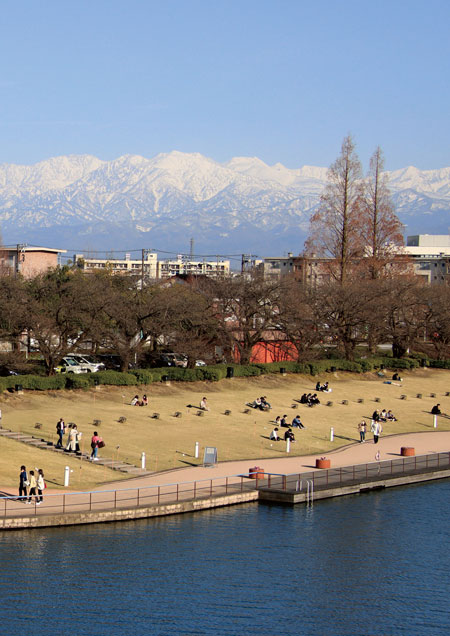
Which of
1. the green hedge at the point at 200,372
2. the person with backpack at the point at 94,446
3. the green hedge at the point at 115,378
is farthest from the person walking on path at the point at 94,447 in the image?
the green hedge at the point at 115,378

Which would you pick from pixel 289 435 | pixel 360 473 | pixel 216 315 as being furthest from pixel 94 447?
pixel 216 315

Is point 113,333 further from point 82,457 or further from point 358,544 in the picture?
point 358,544

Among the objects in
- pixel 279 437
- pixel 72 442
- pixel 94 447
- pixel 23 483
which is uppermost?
pixel 72 442

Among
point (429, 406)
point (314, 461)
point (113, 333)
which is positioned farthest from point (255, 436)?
point (429, 406)

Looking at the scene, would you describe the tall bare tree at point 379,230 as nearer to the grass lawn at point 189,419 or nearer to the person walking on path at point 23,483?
the grass lawn at point 189,419

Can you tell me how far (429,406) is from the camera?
70875 mm

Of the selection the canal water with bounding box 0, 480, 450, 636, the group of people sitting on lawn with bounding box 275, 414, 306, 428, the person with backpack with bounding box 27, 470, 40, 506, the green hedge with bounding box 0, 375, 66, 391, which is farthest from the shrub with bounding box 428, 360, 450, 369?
the person with backpack with bounding box 27, 470, 40, 506

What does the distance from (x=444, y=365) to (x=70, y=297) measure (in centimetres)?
4264

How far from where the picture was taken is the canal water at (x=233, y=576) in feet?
87.4

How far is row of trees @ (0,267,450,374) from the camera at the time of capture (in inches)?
2485

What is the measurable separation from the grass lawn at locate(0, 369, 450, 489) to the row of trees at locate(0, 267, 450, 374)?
5.07 m

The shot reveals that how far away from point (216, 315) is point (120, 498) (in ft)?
131

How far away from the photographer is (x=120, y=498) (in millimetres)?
36906

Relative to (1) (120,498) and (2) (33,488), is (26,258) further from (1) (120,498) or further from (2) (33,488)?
(2) (33,488)
